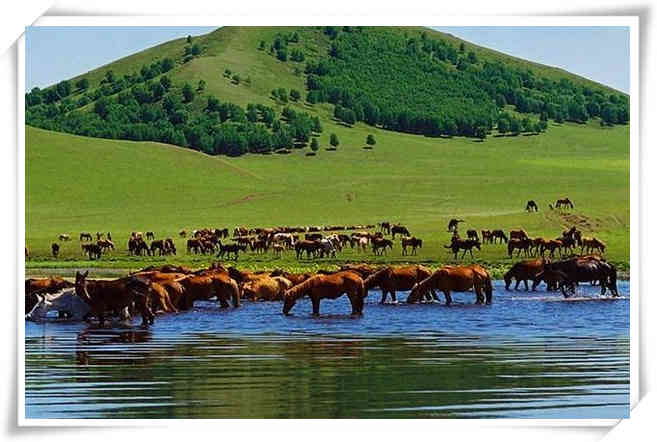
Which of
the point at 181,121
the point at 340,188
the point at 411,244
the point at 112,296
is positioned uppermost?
the point at 181,121

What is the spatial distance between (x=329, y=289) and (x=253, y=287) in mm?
4549

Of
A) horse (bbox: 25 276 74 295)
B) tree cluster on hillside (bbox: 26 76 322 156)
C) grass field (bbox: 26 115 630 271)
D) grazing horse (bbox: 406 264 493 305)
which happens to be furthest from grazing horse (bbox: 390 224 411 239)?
tree cluster on hillside (bbox: 26 76 322 156)

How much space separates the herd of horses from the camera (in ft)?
71.5

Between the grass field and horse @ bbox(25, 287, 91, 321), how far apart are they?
75.7ft

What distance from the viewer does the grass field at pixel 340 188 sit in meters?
59.8

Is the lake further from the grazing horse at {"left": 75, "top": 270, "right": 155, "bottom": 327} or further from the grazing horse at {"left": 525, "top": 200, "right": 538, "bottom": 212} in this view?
the grazing horse at {"left": 525, "top": 200, "right": 538, "bottom": 212}

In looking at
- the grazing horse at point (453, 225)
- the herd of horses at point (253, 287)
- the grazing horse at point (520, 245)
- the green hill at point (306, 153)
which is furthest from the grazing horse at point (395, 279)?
the grazing horse at point (453, 225)

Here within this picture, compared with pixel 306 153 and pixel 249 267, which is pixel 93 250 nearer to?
pixel 249 267

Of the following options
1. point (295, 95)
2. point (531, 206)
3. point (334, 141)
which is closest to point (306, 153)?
point (334, 141)

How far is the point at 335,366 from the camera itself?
53.7 feet

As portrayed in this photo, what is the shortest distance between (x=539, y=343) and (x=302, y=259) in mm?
27984
